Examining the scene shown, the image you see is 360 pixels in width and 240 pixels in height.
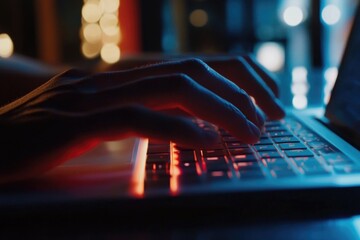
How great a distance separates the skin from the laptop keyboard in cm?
3

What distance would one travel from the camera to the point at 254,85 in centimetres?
73

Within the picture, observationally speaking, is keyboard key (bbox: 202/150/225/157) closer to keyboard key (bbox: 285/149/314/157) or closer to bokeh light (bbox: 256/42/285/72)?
keyboard key (bbox: 285/149/314/157)

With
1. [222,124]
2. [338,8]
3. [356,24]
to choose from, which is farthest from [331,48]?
[222,124]

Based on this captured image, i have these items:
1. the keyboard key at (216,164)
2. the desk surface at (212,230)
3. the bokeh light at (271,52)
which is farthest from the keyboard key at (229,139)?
the bokeh light at (271,52)

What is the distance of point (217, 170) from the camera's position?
0.43 m

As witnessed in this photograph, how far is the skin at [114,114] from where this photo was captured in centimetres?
43

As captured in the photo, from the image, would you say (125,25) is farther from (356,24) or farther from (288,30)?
(356,24)

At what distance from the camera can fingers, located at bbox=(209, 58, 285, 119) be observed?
73 centimetres

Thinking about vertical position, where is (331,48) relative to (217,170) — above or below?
above

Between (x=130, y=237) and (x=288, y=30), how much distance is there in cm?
436

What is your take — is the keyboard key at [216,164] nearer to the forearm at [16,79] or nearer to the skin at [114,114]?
the skin at [114,114]

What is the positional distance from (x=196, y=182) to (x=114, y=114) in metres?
0.11

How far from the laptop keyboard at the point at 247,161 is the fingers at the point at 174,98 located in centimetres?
4

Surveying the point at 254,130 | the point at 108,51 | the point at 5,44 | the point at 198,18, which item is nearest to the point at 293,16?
the point at 198,18
